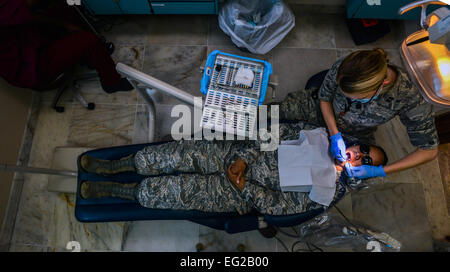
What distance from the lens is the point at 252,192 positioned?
1715 millimetres

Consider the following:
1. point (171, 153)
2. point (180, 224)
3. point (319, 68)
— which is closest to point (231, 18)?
point (319, 68)

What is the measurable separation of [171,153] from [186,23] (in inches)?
66.3

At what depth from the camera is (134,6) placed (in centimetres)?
245

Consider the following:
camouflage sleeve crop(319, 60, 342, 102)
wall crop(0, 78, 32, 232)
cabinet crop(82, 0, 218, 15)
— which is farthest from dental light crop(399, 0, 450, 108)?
wall crop(0, 78, 32, 232)

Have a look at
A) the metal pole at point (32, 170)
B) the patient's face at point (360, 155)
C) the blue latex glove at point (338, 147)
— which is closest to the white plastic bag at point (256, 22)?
the blue latex glove at point (338, 147)

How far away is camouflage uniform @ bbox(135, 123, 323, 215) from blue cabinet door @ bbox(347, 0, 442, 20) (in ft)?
4.51

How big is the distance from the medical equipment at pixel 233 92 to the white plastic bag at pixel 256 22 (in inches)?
27.4

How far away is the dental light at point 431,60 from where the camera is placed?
731 mm

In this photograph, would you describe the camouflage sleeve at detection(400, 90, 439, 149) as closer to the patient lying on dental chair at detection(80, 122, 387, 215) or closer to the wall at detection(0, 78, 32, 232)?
the patient lying on dental chair at detection(80, 122, 387, 215)

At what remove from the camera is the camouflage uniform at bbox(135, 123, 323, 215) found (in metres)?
1.71

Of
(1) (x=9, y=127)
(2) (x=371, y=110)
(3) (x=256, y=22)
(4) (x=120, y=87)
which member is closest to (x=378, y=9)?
(3) (x=256, y=22)

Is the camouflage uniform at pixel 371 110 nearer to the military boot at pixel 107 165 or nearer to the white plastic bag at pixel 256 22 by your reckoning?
the white plastic bag at pixel 256 22

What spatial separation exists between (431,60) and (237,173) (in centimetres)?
122
